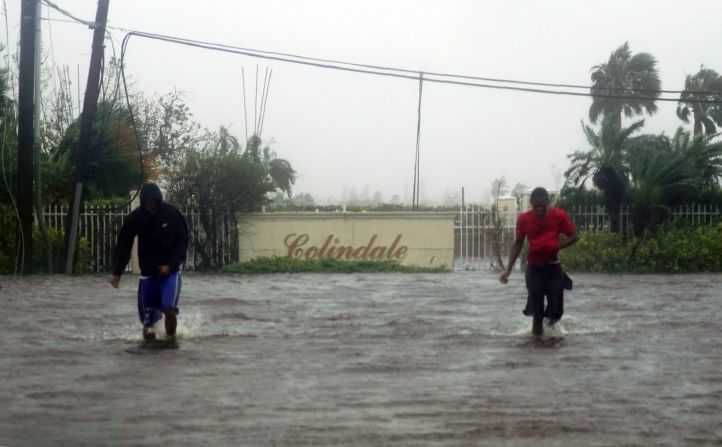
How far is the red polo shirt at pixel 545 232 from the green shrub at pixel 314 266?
49.3 ft

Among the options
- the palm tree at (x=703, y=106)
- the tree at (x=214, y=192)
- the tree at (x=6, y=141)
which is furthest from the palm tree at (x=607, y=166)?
the palm tree at (x=703, y=106)

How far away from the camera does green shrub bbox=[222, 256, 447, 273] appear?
2830 centimetres

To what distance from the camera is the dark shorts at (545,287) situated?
527 inches

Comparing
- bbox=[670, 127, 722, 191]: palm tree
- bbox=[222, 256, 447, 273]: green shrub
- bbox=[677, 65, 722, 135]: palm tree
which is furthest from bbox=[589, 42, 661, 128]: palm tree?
bbox=[222, 256, 447, 273]: green shrub

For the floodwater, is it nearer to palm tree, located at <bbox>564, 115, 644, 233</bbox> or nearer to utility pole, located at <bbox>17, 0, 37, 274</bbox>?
utility pole, located at <bbox>17, 0, 37, 274</bbox>

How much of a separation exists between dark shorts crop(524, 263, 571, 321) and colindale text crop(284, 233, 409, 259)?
17.0m

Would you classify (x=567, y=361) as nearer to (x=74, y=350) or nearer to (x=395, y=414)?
(x=395, y=414)

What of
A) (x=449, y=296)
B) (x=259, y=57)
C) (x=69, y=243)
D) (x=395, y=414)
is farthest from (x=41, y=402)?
(x=259, y=57)

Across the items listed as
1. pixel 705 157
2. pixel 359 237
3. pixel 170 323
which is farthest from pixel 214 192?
pixel 170 323

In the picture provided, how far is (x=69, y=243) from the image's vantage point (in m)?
26.7

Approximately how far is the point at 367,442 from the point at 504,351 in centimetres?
501

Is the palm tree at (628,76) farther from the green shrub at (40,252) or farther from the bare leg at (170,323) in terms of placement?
the bare leg at (170,323)

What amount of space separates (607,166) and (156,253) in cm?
1930

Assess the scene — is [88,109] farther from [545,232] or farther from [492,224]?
[545,232]
